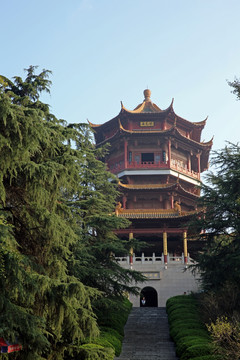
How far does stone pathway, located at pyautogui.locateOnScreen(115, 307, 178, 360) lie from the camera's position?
52.2 ft

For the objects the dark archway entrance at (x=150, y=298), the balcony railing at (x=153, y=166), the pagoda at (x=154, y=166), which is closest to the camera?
the dark archway entrance at (x=150, y=298)

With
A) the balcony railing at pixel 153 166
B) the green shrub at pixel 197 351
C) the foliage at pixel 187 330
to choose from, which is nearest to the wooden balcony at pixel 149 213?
the balcony railing at pixel 153 166

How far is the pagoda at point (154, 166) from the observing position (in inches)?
1293

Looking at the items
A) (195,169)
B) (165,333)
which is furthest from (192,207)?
(165,333)

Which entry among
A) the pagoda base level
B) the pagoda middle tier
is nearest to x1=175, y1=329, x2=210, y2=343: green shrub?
the pagoda base level

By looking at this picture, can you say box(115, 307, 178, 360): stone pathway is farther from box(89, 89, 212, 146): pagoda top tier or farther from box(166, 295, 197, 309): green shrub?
box(89, 89, 212, 146): pagoda top tier

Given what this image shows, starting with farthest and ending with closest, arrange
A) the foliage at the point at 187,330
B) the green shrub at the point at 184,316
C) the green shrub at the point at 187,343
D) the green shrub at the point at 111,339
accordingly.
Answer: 1. the green shrub at the point at 184,316
2. the green shrub at the point at 111,339
3. the green shrub at the point at 187,343
4. the foliage at the point at 187,330

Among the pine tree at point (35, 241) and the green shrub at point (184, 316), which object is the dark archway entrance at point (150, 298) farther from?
the pine tree at point (35, 241)

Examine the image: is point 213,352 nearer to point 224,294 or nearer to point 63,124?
point 224,294

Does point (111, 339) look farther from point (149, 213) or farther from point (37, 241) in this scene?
point (149, 213)

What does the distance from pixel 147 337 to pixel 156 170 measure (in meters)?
18.7

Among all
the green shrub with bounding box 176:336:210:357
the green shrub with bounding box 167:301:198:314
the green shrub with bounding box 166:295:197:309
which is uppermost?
the green shrub with bounding box 166:295:197:309

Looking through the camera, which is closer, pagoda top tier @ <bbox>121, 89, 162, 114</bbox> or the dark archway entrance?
the dark archway entrance

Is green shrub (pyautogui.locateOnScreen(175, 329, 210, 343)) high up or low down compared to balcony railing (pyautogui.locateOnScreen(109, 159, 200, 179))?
down
